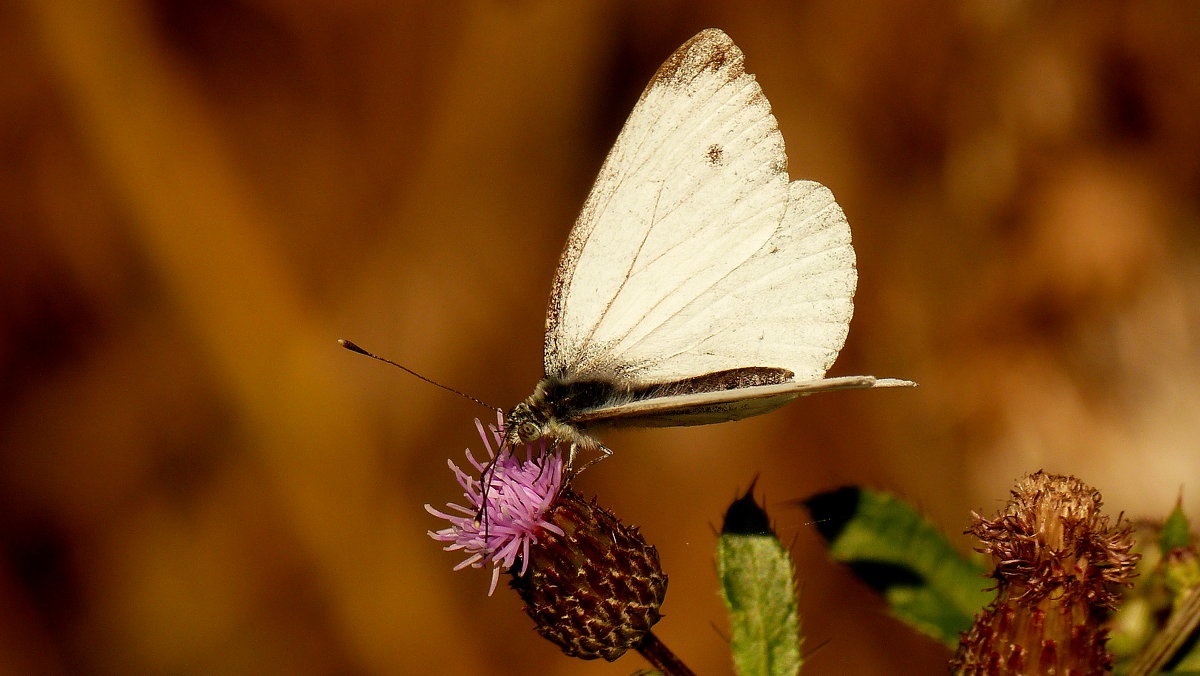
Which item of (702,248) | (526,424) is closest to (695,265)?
(702,248)

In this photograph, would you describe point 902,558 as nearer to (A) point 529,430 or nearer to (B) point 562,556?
(B) point 562,556

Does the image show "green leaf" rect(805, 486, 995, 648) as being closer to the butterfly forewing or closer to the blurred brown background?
the butterfly forewing

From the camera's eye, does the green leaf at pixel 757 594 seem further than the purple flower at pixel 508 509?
No

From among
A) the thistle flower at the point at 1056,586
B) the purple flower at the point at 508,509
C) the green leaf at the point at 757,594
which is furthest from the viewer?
the purple flower at the point at 508,509

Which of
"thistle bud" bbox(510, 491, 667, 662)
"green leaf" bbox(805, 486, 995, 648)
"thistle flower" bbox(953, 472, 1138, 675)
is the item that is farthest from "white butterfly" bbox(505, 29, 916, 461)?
"thistle flower" bbox(953, 472, 1138, 675)

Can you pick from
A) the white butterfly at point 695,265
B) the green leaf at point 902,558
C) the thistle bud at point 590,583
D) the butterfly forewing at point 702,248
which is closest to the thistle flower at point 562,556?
the thistle bud at point 590,583

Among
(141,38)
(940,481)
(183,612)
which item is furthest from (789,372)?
(141,38)

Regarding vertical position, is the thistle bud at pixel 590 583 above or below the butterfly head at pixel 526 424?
below

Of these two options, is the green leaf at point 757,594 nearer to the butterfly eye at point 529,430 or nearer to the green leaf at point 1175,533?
the butterfly eye at point 529,430
